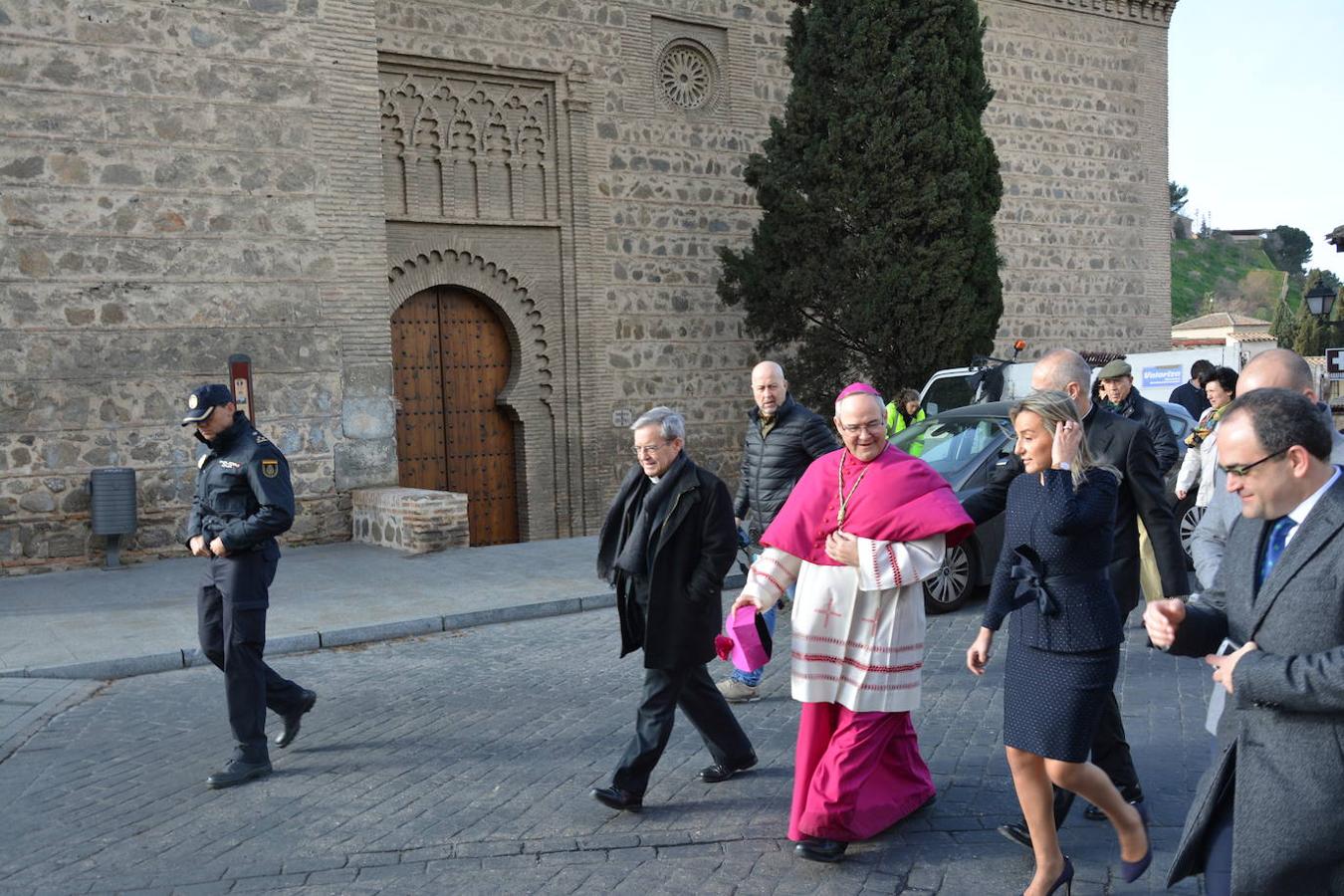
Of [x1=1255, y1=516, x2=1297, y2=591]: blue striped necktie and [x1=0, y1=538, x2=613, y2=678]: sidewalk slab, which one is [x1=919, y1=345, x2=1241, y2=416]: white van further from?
[x1=1255, y1=516, x2=1297, y2=591]: blue striped necktie

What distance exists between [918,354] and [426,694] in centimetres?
1069

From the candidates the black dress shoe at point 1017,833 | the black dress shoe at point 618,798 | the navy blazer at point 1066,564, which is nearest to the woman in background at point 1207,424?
the black dress shoe at point 1017,833

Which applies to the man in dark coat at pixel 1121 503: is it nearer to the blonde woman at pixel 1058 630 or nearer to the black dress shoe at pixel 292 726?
the blonde woman at pixel 1058 630

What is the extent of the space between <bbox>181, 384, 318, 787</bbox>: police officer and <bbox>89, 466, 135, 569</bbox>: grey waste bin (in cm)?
676

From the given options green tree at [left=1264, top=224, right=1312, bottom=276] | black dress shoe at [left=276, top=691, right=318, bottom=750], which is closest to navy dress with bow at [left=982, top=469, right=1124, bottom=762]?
black dress shoe at [left=276, top=691, right=318, bottom=750]

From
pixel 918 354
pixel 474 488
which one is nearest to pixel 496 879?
pixel 474 488

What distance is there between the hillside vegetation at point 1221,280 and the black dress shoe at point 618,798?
204 ft

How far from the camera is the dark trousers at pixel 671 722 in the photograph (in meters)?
5.17

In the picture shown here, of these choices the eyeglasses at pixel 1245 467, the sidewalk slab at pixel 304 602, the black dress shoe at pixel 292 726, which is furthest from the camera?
the sidewalk slab at pixel 304 602

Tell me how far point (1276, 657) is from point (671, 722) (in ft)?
9.77

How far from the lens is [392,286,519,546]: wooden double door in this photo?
1525cm

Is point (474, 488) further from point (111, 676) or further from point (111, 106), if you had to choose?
point (111, 676)

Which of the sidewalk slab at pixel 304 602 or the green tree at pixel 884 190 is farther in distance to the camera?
the green tree at pixel 884 190

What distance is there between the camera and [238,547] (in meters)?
5.86
